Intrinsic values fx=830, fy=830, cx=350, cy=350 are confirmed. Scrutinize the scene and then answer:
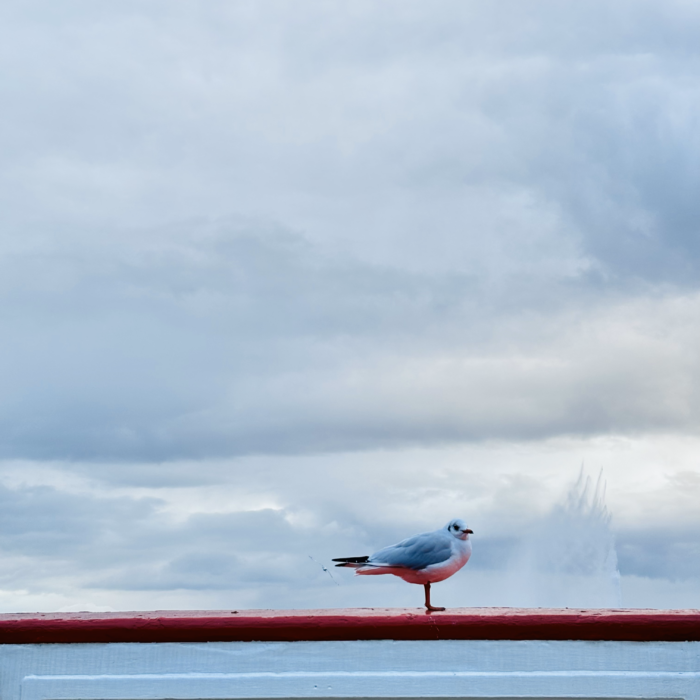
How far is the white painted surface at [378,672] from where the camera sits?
537 cm

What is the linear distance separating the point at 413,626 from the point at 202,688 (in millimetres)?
1440

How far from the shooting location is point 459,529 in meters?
7.73

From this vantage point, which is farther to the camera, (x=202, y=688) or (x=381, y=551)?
(x=381, y=551)

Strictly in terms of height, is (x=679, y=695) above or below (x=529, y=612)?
below

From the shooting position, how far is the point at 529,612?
223 inches

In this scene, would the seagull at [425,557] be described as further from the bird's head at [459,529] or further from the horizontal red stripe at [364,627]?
the horizontal red stripe at [364,627]

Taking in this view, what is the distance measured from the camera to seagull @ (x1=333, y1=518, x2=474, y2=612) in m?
7.27

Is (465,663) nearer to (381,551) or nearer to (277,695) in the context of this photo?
(277,695)

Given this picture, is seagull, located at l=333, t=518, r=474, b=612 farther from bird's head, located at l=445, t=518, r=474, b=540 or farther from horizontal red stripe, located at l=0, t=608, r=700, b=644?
horizontal red stripe, located at l=0, t=608, r=700, b=644

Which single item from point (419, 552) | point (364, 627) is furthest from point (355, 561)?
point (364, 627)

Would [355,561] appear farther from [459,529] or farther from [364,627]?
[364,627]

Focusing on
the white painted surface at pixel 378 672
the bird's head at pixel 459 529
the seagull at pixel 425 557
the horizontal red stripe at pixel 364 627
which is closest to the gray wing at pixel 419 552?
the seagull at pixel 425 557

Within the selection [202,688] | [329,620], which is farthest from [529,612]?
[202,688]

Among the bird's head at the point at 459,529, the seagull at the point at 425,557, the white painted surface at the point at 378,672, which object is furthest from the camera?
the bird's head at the point at 459,529
